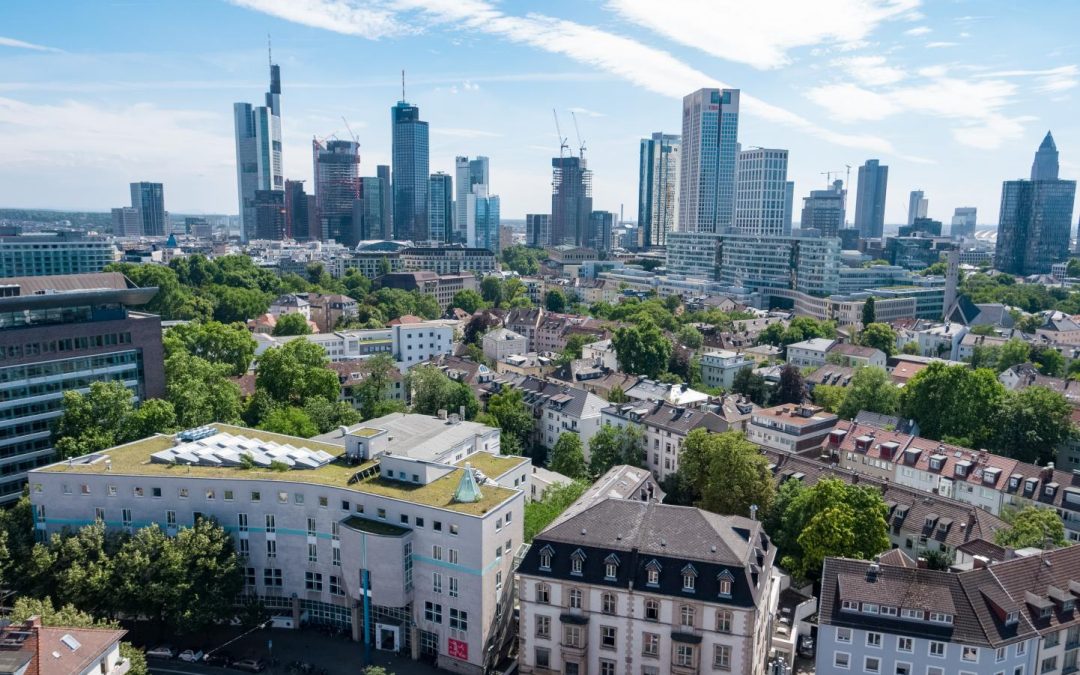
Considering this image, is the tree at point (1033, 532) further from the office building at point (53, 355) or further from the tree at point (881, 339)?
the tree at point (881, 339)

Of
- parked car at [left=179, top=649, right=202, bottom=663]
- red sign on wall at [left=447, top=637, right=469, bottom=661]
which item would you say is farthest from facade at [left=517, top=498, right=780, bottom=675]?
parked car at [left=179, top=649, right=202, bottom=663]

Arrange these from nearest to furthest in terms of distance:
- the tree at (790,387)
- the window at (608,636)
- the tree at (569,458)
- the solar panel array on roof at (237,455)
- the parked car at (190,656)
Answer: the window at (608,636) → the parked car at (190,656) → the solar panel array on roof at (237,455) → the tree at (569,458) → the tree at (790,387)

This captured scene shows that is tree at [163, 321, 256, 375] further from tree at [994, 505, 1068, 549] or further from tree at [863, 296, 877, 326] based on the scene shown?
tree at [863, 296, 877, 326]

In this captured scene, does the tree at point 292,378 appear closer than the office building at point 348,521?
No

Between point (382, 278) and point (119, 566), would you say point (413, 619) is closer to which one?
point (119, 566)

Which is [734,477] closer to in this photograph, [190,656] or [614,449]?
[614,449]

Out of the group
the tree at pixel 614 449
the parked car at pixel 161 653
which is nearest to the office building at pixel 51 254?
the tree at pixel 614 449
